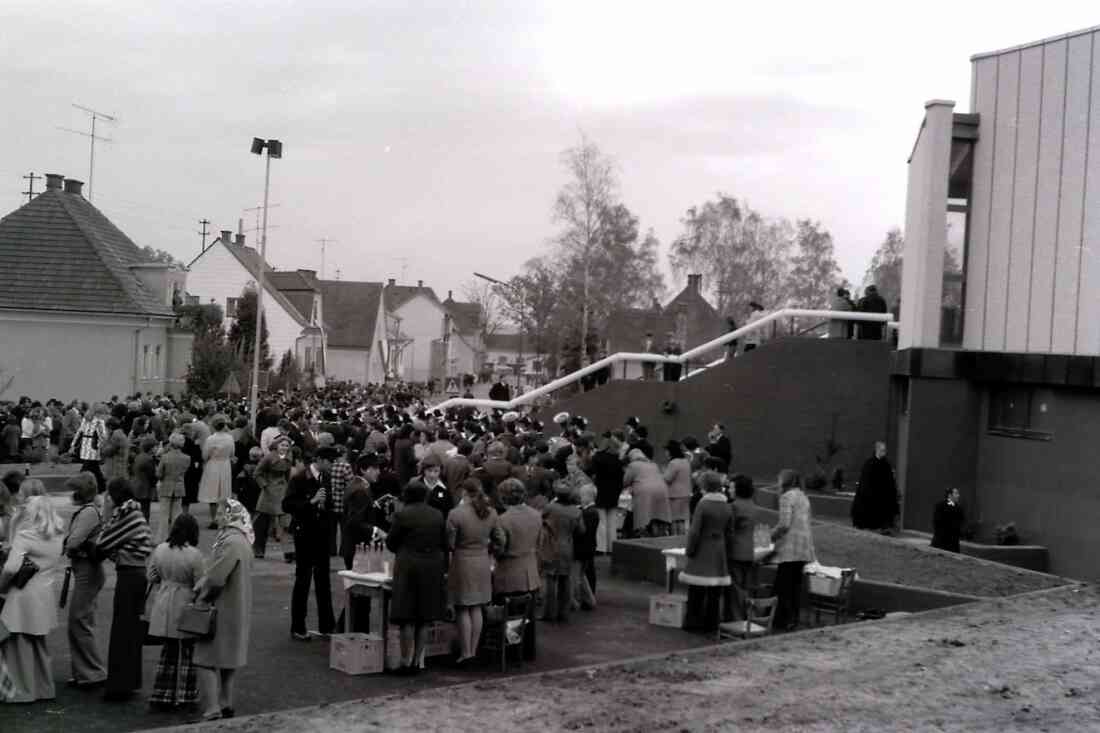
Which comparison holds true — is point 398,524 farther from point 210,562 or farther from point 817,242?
point 817,242

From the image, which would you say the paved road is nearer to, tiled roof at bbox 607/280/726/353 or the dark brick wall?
the dark brick wall

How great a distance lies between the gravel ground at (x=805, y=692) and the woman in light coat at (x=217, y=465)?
9.88 meters

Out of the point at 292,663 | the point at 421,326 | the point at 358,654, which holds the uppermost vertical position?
the point at 421,326

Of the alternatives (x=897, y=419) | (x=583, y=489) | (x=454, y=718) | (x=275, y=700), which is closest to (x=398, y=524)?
(x=275, y=700)

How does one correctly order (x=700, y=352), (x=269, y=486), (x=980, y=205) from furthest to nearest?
(x=700, y=352)
(x=980, y=205)
(x=269, y=486)

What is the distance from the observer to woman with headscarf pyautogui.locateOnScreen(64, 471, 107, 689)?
10.4m

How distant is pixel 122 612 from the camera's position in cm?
1011

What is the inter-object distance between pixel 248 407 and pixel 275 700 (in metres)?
25.8

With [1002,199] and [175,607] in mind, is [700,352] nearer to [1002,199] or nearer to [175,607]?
[1002,199]

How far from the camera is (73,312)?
39.7 metres

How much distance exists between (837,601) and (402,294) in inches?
4049

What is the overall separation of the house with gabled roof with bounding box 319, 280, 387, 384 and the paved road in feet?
220

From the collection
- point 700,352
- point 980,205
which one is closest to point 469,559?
point 980,205

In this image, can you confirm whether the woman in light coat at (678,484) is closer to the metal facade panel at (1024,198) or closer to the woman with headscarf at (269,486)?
the metal facade panel at (1024,198)
